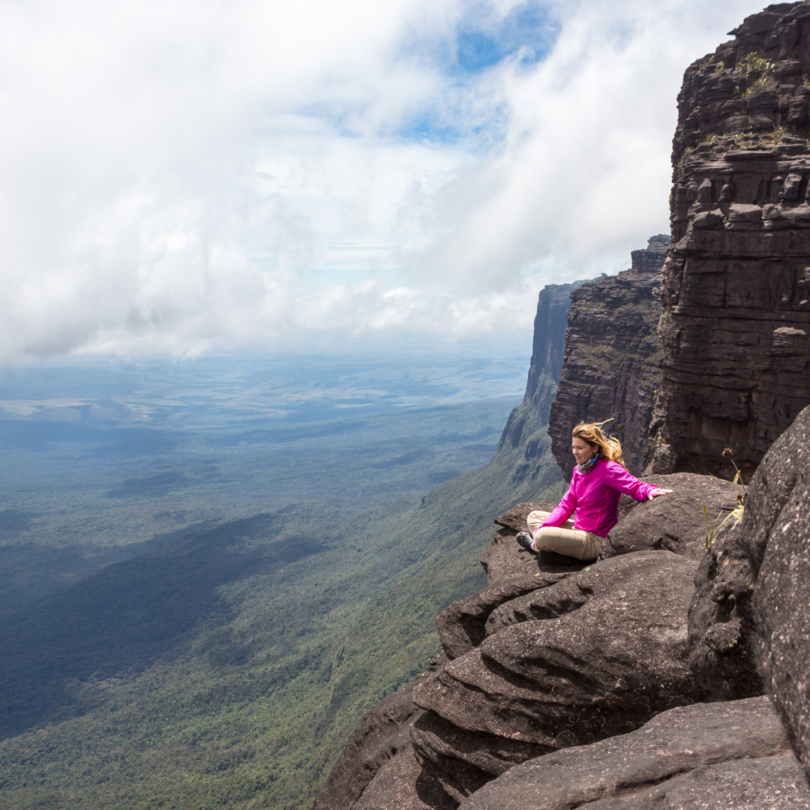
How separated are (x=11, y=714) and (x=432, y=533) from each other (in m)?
127

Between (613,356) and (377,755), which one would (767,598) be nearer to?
(377,755)

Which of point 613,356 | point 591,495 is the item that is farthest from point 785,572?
point 613,356

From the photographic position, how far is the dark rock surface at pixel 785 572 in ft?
19.9

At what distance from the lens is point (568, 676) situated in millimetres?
9672

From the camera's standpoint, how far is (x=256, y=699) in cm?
13025

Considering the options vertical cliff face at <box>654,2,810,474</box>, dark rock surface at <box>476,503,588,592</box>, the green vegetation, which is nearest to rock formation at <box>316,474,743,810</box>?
dark rock surface at <box>476,503,588,592</box>

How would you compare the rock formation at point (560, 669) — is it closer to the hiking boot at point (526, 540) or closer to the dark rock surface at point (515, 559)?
the dark rock surface at point (515, 559)

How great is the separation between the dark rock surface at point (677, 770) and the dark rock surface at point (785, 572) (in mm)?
318

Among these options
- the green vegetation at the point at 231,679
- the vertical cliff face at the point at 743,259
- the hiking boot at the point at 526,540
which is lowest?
the green vegetation at the point at 231,679

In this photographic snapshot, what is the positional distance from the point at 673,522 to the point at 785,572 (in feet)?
21.9

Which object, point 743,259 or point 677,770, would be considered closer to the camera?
point 677,770

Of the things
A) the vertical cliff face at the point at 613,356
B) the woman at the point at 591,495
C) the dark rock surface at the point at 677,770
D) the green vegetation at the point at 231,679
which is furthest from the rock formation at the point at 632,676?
the green vegetation at the point at 231,679

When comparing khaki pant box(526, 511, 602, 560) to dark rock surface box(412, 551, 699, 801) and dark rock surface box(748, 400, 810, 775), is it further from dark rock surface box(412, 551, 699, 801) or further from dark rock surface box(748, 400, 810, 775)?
dark rock surface box(748, 400, 810, 775)

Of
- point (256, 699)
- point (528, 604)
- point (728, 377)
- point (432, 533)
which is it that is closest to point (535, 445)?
point (432, 533)
